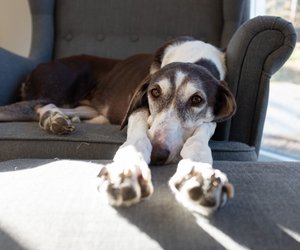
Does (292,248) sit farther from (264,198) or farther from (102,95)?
(102,95)

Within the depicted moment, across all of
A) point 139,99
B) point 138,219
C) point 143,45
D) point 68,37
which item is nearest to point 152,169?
point 138,219

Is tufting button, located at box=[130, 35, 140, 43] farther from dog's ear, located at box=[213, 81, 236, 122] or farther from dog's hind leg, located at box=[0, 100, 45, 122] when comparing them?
dog's ear, located at box=[213, 81, 236, 122]

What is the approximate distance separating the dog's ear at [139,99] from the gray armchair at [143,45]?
91mm

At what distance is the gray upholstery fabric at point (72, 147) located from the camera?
173 cm

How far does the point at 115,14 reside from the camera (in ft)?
10.0

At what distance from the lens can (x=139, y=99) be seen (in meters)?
1.88

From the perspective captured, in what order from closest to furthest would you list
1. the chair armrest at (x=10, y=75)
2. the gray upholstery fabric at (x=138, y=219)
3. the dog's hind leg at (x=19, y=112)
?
the gray upholstery fabric at (x=138, y=219), the dog's hind leg at (x=19, y=112), the chair armrest at (x=10, y=75)

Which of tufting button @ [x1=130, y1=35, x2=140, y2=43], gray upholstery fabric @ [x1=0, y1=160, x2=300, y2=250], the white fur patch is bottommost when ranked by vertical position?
gray upholstery fabric @ [x1=0, y1=160, x2=300, y2=250]

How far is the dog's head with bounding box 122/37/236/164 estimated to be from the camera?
1.57 m

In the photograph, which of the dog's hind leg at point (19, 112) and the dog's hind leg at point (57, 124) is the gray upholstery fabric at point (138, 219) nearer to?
the dog's hind leg at point (57, 124)

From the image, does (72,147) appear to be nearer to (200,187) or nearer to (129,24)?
(200,187)

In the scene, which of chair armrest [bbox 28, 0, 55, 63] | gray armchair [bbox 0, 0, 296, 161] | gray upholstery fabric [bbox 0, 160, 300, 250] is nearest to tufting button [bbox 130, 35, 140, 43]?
gray armchair [bbox 0, 0, 296, 161]

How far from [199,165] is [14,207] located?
48 centimetres

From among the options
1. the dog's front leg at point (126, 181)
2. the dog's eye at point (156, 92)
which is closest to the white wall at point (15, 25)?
the dog's eye at point (156, 92)
